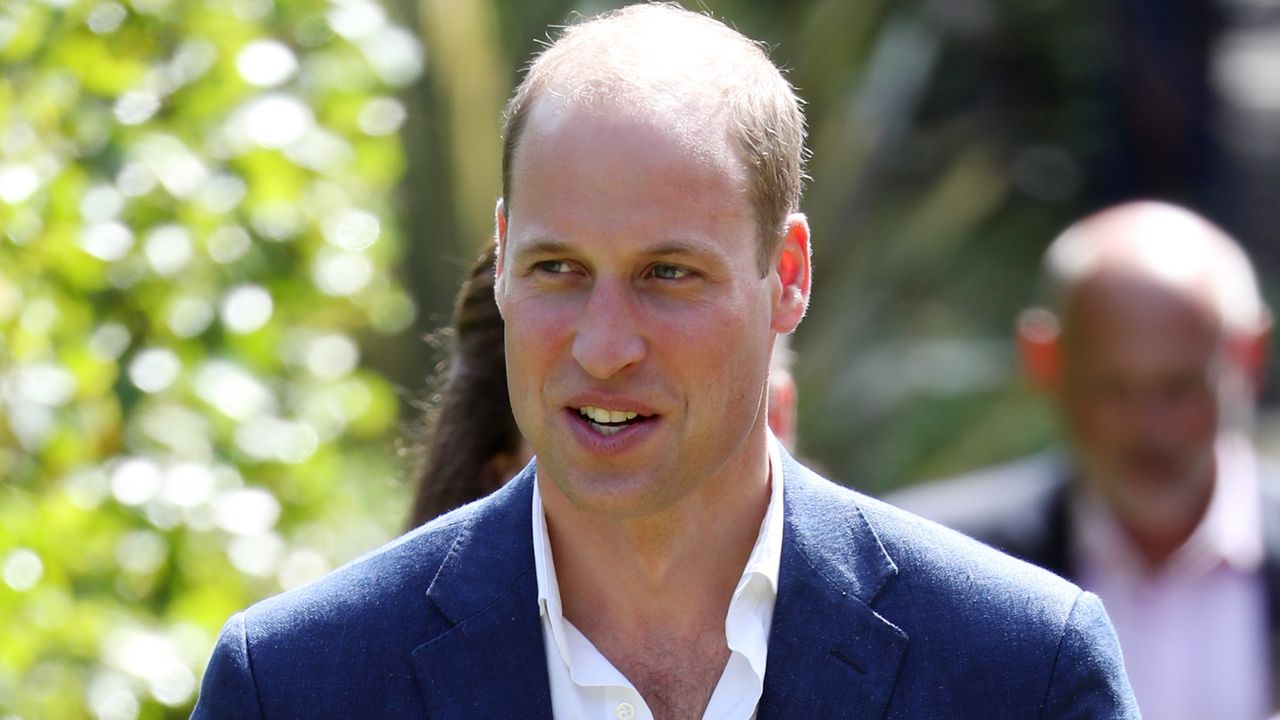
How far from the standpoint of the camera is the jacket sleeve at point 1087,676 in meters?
2.23

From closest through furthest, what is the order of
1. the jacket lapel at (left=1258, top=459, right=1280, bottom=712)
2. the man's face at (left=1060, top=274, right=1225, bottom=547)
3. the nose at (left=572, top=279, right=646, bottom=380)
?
the nose at (left=572, top=279, right=646, bottom=380) → the jacket lapel at (left=1258, top=459, right=1280, bottom=712) → the man's face at (left=1060, top=274, right=1225, bottom=547)

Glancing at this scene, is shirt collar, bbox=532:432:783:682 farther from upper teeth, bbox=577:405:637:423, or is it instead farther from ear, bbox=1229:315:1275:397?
ear, bbox=1229:315:1275:397

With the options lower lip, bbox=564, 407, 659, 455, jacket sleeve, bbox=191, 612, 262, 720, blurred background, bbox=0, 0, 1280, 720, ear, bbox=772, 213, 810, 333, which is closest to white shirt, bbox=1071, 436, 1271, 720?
blurred background, bbox=0, 0, 1280, 720

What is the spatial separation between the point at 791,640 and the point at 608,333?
466mm

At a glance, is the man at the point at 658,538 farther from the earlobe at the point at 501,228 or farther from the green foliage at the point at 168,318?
the green foliage at the point at 168,318

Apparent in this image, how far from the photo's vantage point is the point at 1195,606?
3.87 metres

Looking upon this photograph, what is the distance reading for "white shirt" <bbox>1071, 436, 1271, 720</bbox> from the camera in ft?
12.4

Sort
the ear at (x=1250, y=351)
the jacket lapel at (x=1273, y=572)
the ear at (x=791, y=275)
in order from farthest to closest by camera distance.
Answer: the ear at (x=1250, y=351)
the jacket lapel at (x=1273, y=572)
the ear at (x=791, y=275)

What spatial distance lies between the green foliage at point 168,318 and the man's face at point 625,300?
3.54 ft

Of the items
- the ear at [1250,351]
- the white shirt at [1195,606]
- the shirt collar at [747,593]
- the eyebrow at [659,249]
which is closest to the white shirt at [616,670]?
the shirt collar at [747,593]

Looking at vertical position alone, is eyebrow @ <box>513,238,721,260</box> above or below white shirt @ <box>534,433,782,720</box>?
above

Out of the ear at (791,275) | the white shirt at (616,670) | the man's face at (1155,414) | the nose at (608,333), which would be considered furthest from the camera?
the man's face at (1155,414)

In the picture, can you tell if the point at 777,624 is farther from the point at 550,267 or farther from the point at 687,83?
the point at 687,83

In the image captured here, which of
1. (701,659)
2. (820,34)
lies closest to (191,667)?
(701,659)
